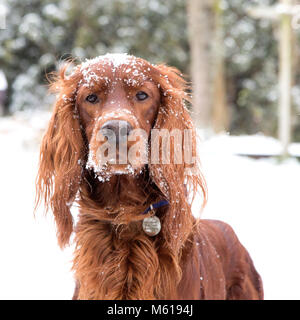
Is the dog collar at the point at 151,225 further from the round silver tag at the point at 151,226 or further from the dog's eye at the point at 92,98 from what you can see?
the dog's eye at the point at 92,98

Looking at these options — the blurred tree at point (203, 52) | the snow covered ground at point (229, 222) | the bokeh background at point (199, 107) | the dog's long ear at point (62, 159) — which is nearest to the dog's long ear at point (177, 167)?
the bokeh background at point (199, 107)

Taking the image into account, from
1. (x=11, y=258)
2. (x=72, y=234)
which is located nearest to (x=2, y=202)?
(x=11, y=258)

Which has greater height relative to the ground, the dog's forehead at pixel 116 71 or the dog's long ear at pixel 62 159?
the dog's forehead at pixel 116 71

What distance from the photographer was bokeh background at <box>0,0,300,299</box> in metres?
2.95

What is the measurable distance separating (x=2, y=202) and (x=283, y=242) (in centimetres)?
306

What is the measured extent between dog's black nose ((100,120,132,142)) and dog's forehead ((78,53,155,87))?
264 millimetres

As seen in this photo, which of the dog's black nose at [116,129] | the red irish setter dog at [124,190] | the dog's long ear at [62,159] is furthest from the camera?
the dog's long ear at [62,159]

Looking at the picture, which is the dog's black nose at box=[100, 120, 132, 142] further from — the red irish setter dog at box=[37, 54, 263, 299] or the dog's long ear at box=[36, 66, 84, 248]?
the dog's long ear at box=[36, 66, 84, 248]

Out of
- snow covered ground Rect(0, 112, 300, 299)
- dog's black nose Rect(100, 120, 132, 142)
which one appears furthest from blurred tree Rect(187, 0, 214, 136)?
dog's black nose Rect(100, 120, 132, 142)

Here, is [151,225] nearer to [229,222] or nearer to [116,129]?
[116,129]

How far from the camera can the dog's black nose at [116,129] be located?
145 cm

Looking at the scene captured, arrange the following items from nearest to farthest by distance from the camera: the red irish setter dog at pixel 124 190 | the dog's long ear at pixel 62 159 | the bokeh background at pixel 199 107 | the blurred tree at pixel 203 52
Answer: the red irish setter dog at pixel 124 190
the dog's long ear at pixel 62 159
the bokeh background at pixel 199 107
the blurred tree at pixel 203 52

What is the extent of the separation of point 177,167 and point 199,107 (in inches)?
222

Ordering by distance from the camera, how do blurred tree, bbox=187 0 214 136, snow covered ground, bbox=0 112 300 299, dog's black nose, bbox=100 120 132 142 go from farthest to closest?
1. blurred tree, bbox=187 0 214 136
2. snow covered ground, bbox=0 112 300 299
3. dog's black nose, bbox=100 120 132 142
